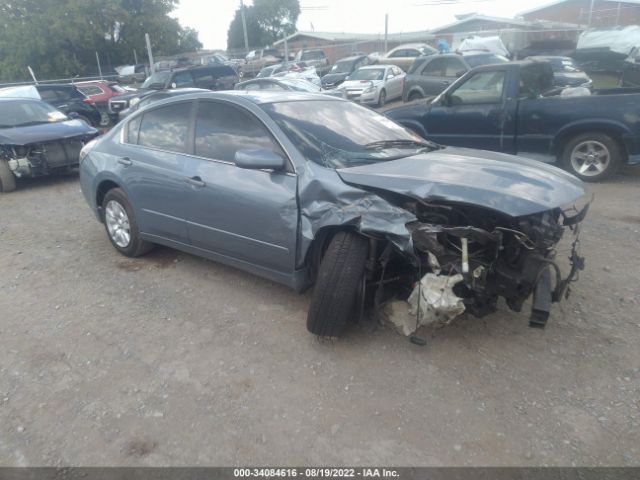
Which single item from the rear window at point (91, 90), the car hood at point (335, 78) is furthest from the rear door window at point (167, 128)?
the car hood at point (335, 78)

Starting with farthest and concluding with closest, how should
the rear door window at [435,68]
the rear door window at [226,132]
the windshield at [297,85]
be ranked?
the rear door window at [435,68]
the windshield at [297,85]
the rear door window at [226,132]

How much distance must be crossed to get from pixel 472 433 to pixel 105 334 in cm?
269

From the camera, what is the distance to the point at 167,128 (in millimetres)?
4457

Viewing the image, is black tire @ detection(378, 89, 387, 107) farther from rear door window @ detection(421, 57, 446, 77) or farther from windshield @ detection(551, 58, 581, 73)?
windshield @ detection(551, 58, 581, 73)

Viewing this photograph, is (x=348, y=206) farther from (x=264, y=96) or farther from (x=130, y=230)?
(x=130, y=230)

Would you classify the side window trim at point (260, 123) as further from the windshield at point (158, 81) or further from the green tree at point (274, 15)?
the green tree at point (274, 15)

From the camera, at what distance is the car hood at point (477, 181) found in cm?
296

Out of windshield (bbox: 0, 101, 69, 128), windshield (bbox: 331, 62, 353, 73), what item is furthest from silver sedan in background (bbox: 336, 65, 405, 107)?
windshield (bbox: 0, 101, 69, 128)

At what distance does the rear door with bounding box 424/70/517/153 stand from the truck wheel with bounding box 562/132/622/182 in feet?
2.64

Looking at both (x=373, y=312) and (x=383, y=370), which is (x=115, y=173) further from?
(x=383, y=370)

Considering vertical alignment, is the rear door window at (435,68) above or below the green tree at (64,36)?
below

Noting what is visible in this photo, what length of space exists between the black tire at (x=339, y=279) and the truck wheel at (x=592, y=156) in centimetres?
505

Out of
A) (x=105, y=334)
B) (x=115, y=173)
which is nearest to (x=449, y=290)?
(x=105, y=334)

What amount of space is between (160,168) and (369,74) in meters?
14.5
